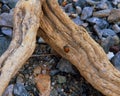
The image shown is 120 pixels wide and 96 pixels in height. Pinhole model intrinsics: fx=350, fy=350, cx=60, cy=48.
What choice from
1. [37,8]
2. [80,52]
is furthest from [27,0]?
[80,52]

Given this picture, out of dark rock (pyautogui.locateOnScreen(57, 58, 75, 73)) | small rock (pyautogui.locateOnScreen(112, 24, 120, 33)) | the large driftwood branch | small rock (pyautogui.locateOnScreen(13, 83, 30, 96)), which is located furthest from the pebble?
small rock (pyautogui.locateOnScreen(112, 24, 120, 33))

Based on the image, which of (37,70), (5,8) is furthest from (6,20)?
(37,70)

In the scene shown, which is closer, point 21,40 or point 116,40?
point 21,40

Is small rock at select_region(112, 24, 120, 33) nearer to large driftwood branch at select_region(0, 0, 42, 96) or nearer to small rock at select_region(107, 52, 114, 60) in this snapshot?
small rock at select_region(107, 52, 114, 60)

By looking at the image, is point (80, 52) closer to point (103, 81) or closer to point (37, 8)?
point (103, 81)

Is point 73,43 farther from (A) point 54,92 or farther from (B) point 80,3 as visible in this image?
(B) point 80,3
